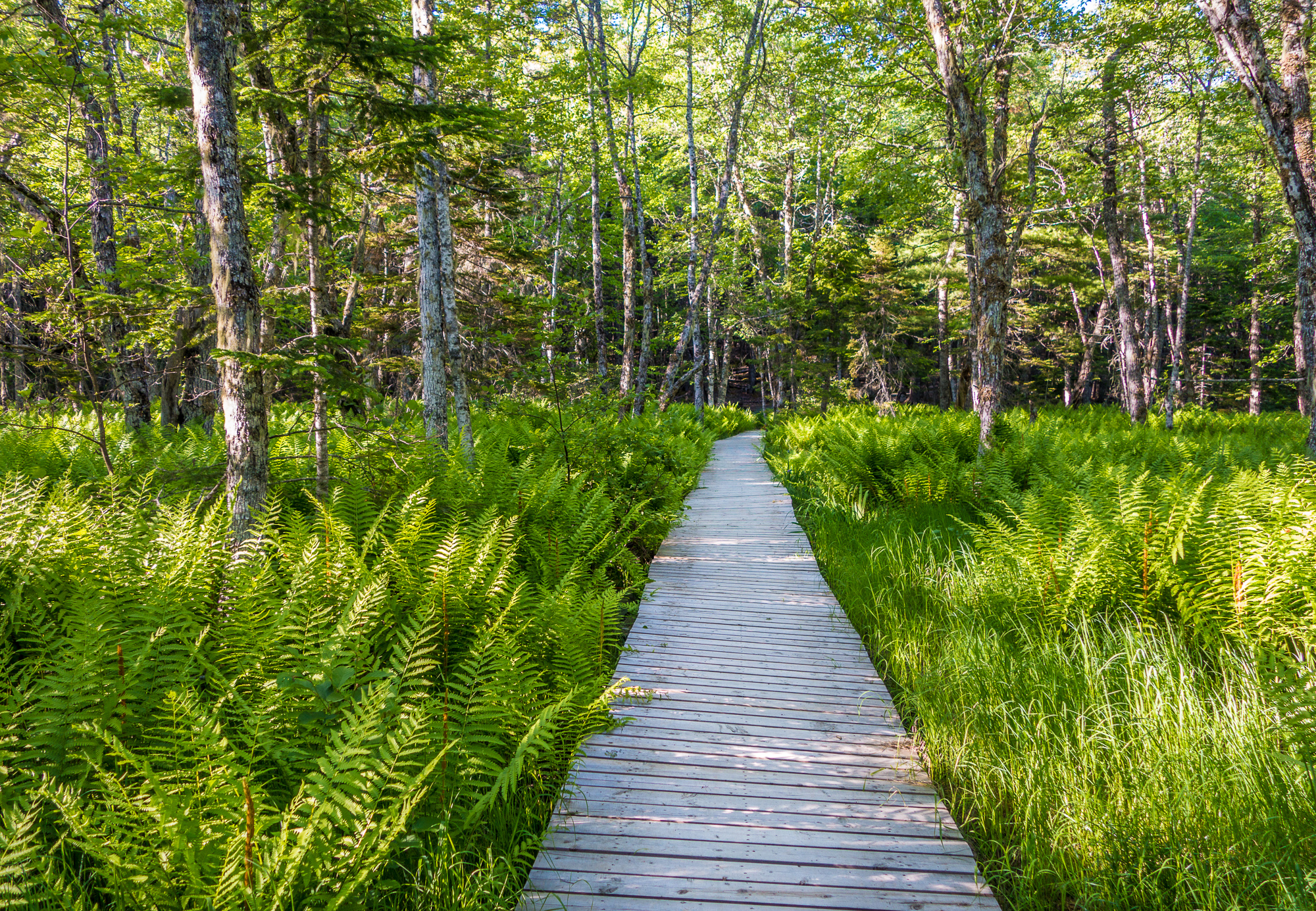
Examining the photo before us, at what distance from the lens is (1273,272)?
2033 centimetres

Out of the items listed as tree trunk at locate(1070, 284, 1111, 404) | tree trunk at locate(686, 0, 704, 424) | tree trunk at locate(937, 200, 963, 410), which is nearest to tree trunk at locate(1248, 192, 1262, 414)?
tree trunk at locate(1070, 284, 1111, 404)

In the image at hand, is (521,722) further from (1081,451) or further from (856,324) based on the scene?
(856,324)

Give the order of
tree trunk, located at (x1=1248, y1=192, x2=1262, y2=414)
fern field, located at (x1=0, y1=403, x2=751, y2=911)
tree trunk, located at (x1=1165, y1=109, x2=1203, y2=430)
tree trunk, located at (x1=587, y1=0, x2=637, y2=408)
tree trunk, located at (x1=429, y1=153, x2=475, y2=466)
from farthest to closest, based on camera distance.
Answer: tree trunk, located at (x1=1248, y1=192, x2=1262, y2=414), tree trunk, located at (x1=1165, y1=109, x2=1203, y2=430), tree trunk, located at (x1=587, y1=0, x2=637, y2=408), tree trunk, located at (x1=429, y1=153, x2=475, y2=466), fern field, located at (x1=0, y1=403, x2=751, y2=911)

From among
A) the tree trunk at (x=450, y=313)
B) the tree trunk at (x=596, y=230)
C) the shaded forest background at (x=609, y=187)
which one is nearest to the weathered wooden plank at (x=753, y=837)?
the shaded forest background at (x=609, y=187)

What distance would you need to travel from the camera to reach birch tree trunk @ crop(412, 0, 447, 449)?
7.23 metres

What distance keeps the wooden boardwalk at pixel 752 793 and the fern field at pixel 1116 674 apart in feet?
0.70

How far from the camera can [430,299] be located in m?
7.50

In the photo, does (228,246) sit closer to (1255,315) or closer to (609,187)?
(609,187)

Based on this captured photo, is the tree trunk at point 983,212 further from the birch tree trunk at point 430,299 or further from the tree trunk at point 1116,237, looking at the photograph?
the birch tree trunk at point 430,299

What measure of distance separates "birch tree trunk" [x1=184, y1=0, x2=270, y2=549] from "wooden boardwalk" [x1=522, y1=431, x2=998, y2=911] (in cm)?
233

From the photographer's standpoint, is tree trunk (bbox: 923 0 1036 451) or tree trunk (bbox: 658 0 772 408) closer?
tree trunk (bbox: 923 0 1036 451)

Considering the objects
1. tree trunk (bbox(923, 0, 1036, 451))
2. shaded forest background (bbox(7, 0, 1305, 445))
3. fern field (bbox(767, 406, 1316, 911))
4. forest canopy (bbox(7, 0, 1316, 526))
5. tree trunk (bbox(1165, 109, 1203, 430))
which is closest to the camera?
fern field (bbox(767, 406, 1316, 911))

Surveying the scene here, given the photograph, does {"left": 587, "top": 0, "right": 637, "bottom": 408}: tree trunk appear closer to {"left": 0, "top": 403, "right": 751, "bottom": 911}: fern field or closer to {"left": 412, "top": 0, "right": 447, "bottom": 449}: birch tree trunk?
{"left": 412, "top": 0, "right": 447, "bottom": 449}: birch tree trunk

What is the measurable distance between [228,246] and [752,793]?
3728 millimetres
